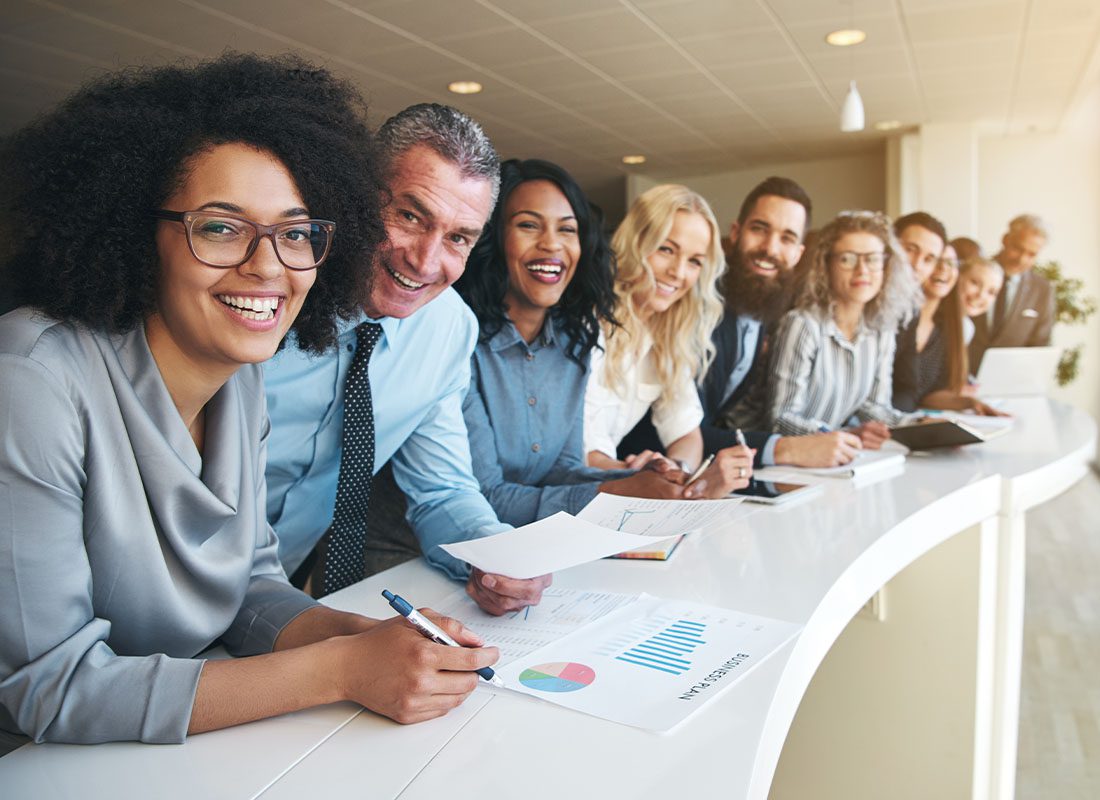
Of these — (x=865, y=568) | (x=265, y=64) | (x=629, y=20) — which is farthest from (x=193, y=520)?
(x=629, y=20)

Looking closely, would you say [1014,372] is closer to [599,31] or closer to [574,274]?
[599,31]

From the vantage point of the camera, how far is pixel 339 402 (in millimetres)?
1645

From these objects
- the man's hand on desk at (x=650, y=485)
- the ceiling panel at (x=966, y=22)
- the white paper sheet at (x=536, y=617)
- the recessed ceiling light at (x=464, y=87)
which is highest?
the ceiling panel at (x=966, y=22)

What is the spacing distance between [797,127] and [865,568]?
7.04m

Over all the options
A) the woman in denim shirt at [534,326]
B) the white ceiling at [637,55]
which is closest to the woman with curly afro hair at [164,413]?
the woman in denim shirt at [534,326]

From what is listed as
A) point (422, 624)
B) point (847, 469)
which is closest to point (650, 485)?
point (847, 469)

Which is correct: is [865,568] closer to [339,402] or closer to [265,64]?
[339,402]

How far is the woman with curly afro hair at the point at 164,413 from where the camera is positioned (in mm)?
870

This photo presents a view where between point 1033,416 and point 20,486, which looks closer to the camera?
point 20,486

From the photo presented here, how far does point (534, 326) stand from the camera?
2.20 meters

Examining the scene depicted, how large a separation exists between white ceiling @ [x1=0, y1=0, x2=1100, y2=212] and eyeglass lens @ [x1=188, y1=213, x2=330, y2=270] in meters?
2.85

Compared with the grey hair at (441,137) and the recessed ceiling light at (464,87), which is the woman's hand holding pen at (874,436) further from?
the recessed ceiling light at (464,87)

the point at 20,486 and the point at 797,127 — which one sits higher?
the point at 797,127

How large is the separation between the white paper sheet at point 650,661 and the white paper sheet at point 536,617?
2 cm
